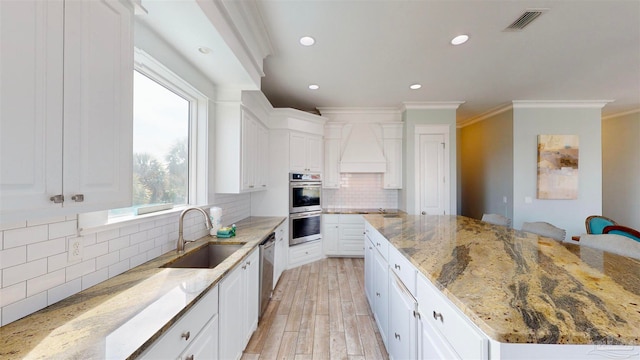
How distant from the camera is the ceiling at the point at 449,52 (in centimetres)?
200

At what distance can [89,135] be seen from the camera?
0.91m

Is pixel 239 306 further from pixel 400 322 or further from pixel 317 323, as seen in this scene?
pixel 400 322

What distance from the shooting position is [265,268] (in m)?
2.43

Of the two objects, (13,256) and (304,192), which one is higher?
(304,192)

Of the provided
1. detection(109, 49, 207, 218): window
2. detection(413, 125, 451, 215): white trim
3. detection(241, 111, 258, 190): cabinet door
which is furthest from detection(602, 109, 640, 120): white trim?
detection(109, 49, 207, 218): window

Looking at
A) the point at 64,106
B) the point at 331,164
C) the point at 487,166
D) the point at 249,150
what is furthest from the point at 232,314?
the point at 487,166

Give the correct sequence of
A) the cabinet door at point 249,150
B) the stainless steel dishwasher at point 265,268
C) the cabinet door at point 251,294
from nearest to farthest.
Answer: the cabinet door at point 251,294 → the stainless steel dishwasher at point 265,268 → the cabinet door at point 249,150

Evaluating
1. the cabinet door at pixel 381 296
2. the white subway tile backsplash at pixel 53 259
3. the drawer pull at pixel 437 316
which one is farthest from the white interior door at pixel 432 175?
the white subway tile backsplash at pixel 53 259

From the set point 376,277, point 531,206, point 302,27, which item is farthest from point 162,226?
point 531,206

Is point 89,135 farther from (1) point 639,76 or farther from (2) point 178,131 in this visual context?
(1) point 639,76

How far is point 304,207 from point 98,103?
3297mm

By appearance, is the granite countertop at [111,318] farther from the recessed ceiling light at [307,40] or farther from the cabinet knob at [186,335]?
the recessed ceiling light at [307,40]

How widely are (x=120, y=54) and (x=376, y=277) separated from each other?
7.90ft

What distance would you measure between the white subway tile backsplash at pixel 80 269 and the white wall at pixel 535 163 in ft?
17.9
